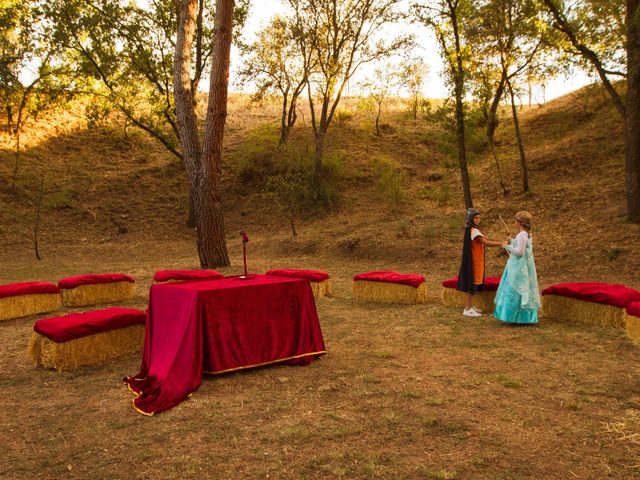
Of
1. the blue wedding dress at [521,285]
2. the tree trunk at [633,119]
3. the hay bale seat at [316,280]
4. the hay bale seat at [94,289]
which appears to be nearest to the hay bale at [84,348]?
the hay bale seat at [94,289]

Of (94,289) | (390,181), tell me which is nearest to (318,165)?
(390,181)

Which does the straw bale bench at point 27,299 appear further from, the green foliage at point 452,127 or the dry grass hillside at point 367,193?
the green foliage at point 452,127

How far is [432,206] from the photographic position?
2233 cm

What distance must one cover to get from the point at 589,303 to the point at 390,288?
3313 mm

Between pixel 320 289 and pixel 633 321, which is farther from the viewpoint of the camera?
pixel 320 289

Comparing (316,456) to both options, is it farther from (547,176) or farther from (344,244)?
(547,176)

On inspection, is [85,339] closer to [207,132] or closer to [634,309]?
[634,309]

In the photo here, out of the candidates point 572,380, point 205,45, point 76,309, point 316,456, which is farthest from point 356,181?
point 316,456

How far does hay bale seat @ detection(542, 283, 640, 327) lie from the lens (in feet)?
23.7

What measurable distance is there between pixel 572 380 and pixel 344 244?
1300 cm

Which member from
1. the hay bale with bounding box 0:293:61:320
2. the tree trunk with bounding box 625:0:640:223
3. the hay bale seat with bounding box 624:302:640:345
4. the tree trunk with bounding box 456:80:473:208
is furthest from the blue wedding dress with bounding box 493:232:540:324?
the tree trunk with bounding box 456:80:473:208

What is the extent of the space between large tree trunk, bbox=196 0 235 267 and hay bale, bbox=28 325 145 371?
738cm

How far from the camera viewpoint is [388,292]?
9578 mm

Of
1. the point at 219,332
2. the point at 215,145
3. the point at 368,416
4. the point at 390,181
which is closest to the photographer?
the point at 368,416
